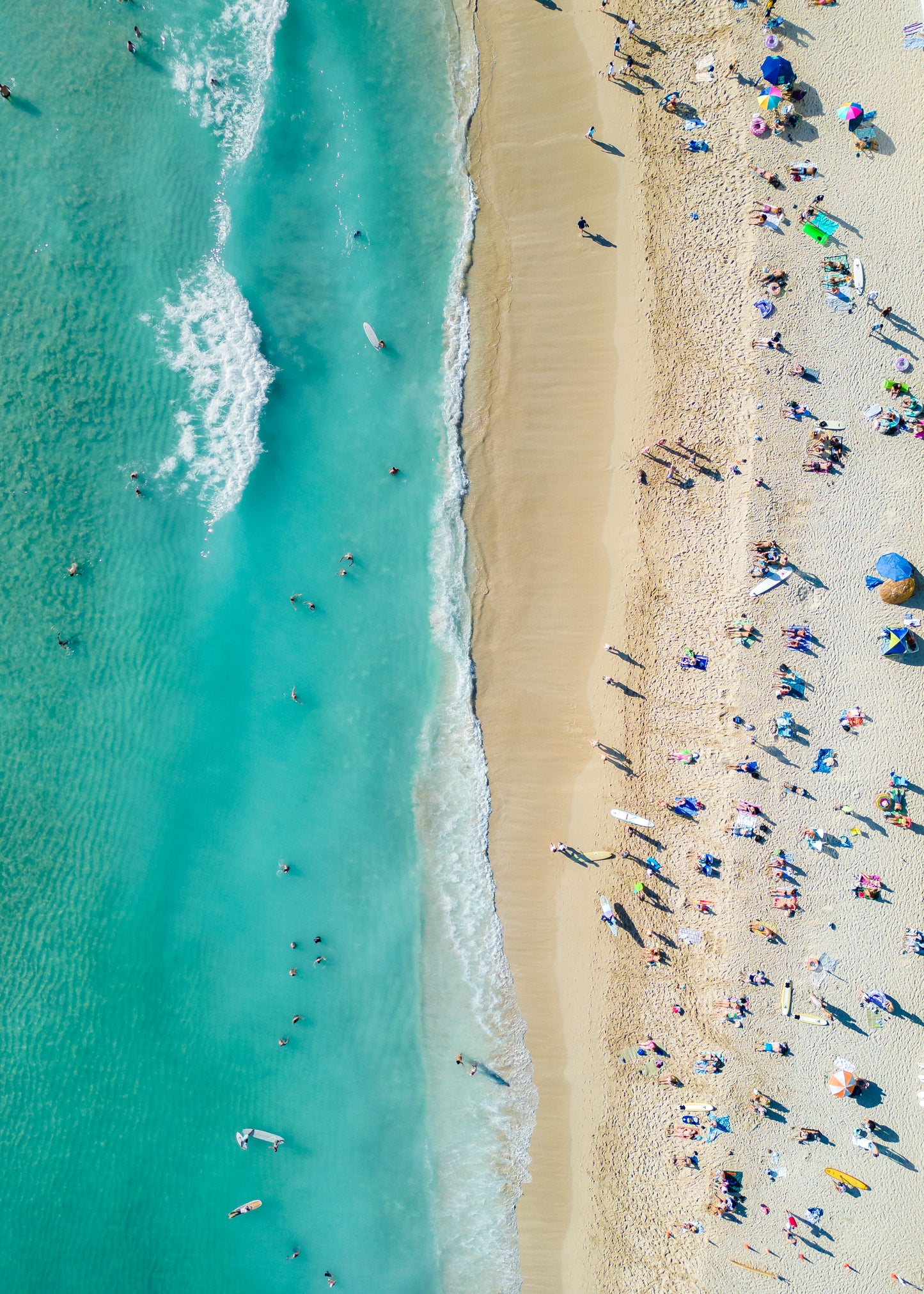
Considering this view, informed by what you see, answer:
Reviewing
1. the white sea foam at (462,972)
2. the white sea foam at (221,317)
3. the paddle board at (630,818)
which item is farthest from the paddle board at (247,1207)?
the white sea foam at (221,317)

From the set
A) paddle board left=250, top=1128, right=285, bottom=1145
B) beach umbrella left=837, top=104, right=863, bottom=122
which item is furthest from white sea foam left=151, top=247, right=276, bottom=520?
paddle board left=250, top=1128, right=285, bottom=1145

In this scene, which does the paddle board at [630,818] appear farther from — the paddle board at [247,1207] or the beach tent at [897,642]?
the paddle board at [247,1207]

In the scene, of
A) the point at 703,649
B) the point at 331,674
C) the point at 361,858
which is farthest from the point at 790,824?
the point at 331,674

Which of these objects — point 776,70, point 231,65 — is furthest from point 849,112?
point 231,65

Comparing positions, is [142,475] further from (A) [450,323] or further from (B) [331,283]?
(A) [450,323]

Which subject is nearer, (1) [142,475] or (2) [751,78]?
(2) [751,78]
